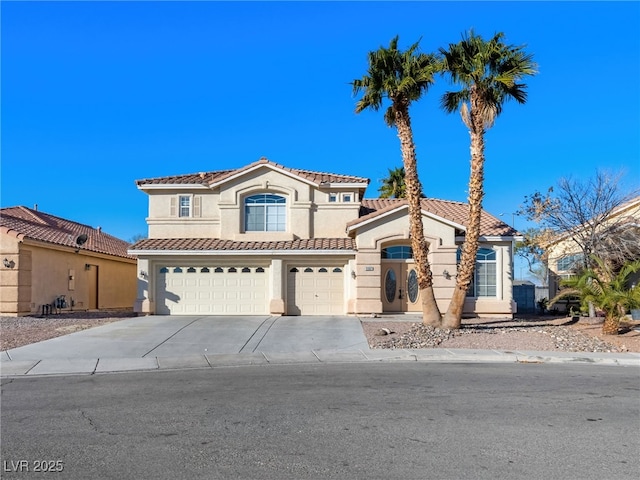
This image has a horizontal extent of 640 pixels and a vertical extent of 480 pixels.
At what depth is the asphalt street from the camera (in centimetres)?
610

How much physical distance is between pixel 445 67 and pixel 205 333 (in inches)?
437

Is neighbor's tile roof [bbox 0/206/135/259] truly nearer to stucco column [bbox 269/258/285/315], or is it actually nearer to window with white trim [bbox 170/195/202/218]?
window with white trim [bbox 170/195/202/218]

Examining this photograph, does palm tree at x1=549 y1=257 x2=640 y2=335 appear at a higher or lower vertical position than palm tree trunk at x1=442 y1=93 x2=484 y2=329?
lower

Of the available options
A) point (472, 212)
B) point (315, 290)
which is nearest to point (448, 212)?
point (315, 290)

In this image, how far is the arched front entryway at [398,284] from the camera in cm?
2436

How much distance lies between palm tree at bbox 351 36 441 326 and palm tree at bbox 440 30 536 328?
2.14 ft

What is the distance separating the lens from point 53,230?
28438 millimetres

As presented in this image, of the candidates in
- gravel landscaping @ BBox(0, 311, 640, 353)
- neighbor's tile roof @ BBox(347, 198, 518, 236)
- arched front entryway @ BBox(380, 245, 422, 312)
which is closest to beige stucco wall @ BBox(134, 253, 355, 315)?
arched front entryway @ BBox(380, 245, 422, 312)

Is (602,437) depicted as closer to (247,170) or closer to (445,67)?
(445,67)

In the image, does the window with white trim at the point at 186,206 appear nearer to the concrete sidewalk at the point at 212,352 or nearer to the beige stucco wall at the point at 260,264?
the beige stucco wall at the point at 260,264

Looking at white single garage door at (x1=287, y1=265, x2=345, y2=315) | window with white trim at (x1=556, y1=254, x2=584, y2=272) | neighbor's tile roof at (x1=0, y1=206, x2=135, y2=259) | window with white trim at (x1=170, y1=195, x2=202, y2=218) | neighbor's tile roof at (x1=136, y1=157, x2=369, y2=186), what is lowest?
white single garage door at (x1=287, y1=265, x2=345, y2=315)

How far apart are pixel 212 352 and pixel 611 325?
12227 mm

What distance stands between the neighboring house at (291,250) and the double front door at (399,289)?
0.04 metres

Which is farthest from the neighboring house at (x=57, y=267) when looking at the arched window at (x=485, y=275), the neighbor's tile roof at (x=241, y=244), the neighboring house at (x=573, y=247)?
the neighboring house at (x=573, y=247)
